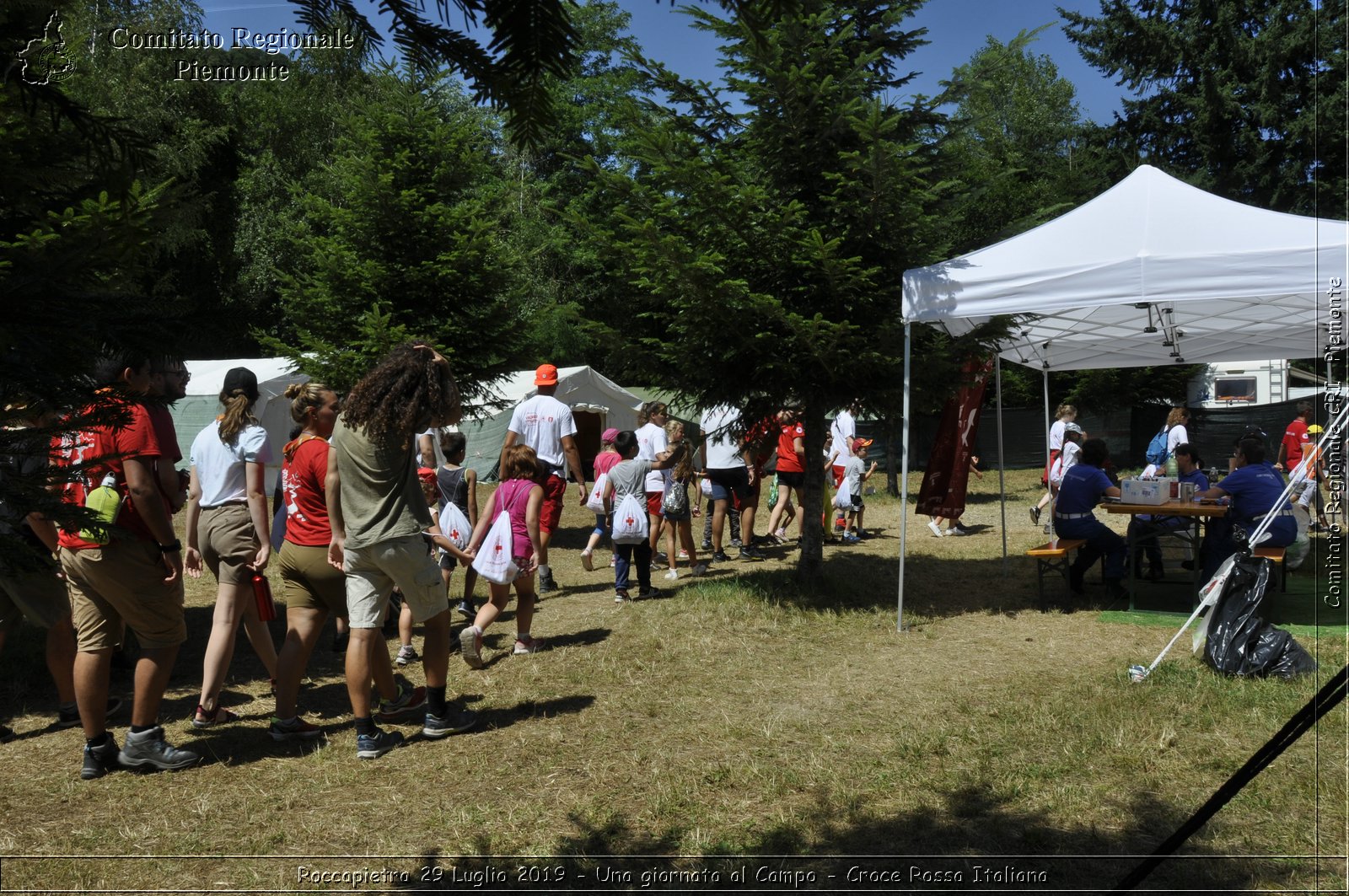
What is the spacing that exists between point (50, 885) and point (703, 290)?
17.5 feet

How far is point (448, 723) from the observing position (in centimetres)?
497

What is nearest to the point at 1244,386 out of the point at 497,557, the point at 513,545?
the point at 513,545

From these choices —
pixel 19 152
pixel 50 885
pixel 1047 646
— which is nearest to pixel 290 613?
pixel 50 885

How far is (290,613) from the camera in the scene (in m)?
4.93

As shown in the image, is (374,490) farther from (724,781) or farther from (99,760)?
(724,781)

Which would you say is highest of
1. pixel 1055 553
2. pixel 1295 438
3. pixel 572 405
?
pixel 572 405

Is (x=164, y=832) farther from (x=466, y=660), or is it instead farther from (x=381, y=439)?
(x=466, y=660)

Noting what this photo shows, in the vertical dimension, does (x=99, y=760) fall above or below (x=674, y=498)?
below

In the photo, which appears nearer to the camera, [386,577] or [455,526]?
[386,577]

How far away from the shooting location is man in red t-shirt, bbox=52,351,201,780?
14.1 ft

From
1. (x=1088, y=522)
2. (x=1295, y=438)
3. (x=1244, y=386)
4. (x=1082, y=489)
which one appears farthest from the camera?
(x=1244, y=386)

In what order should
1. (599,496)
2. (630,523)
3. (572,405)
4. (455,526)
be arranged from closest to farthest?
(455,526)
(630,523)
(599,496)
(572,405)

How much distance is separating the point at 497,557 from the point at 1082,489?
5427mm

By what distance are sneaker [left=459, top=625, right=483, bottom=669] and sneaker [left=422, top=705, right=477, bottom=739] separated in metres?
0.89
